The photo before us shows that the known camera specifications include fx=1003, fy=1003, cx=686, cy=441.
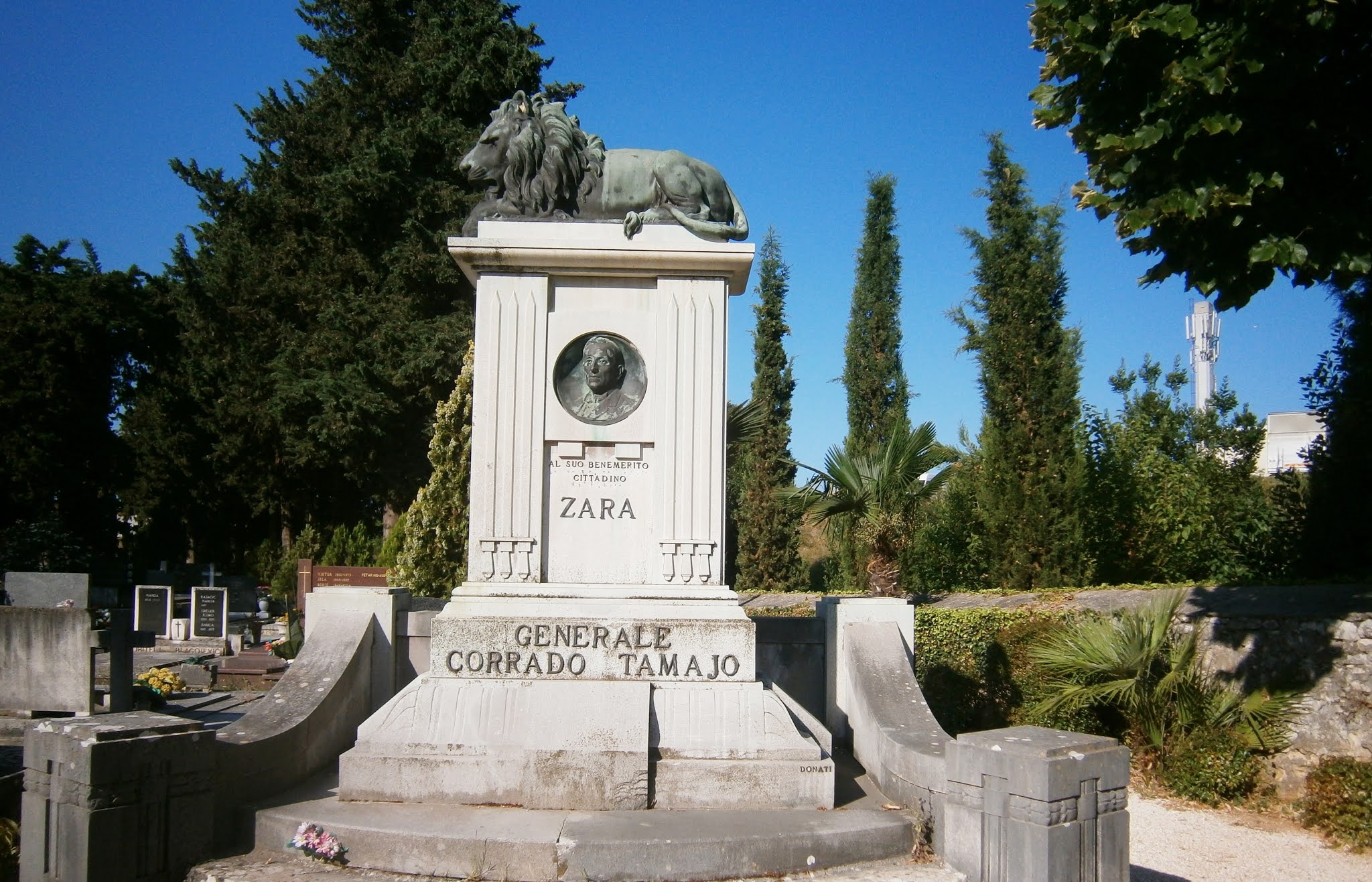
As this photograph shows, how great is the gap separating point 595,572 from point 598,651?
0.62 m

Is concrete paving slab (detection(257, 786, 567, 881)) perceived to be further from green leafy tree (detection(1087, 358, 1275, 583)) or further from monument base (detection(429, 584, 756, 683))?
green leafy tree (detection(1087, 358, 1275, 583))

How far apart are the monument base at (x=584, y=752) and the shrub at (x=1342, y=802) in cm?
535

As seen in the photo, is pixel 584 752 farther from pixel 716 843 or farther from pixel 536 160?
pixel 536 160

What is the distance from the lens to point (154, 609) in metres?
25.4

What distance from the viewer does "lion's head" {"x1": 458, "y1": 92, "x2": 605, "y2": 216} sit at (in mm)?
7320

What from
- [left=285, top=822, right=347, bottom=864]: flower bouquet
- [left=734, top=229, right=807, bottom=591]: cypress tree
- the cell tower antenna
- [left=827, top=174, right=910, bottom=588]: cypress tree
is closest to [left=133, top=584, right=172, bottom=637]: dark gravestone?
[left=734, top=229, right=807, bottom=591]: cypress tree

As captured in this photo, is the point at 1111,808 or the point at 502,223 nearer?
the point at 1111,808

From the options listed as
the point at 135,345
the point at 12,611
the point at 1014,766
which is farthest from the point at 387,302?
the point at 1014,766

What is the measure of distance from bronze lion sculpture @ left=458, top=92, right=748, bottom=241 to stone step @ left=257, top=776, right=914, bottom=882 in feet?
12.9

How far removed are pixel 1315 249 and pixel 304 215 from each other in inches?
1108

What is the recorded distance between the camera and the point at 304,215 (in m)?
30.0

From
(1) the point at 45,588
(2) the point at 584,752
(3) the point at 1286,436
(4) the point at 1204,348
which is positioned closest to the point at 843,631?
(2) the point at 584,752

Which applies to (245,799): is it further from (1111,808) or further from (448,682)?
(1111,808)

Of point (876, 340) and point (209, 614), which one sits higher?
point (876, 340)
